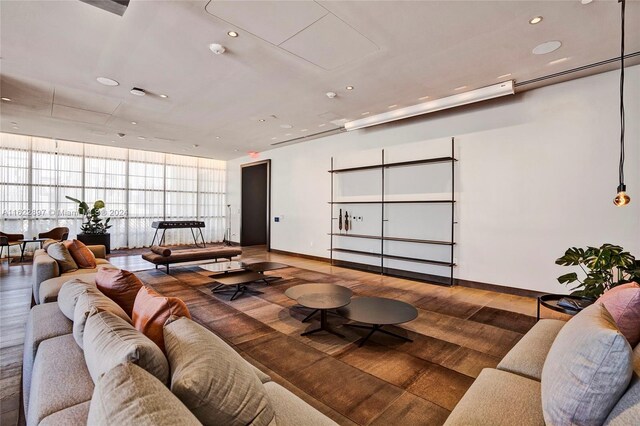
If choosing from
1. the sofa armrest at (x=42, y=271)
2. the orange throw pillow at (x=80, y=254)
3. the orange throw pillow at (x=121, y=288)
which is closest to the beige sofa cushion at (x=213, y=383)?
the orange throw pillow at (x=121, y=288)

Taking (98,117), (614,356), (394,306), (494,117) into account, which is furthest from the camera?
(98,117)

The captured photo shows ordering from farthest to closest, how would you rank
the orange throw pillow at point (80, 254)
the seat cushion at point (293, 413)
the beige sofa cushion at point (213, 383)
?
the orange throw pillow at point (80, 254)
the seat cushion at point (293, 413)
the beige sofa cushion at point (213, 383)

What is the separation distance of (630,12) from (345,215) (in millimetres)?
5146

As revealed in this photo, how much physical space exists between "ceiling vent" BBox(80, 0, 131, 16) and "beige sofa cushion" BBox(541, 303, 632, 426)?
3629 mm

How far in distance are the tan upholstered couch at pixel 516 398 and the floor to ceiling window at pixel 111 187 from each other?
10.3 meters

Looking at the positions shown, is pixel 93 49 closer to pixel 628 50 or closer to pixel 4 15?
pixel 4 15

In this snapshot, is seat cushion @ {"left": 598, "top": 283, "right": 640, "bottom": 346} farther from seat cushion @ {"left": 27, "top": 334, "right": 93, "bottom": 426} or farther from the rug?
seat cushion @ {"left": 27, "top": 334, "right": 93, "bottom": 426}

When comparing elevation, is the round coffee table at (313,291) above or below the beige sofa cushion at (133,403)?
below

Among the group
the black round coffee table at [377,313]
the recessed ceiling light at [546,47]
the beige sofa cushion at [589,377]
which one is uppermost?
the recessed ceiling light at [546,47]

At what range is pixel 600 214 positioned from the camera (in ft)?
12.6

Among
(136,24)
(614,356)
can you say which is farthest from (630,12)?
(136,24)

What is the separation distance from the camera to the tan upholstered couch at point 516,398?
0.97m

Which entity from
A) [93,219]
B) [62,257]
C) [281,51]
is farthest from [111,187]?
[281,51]

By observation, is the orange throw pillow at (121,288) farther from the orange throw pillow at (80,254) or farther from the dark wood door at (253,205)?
the dark wood door at (253,205)
